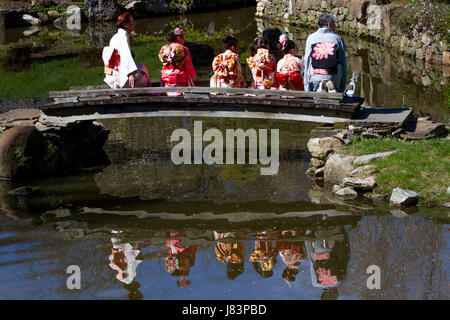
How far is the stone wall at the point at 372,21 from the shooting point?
20.4 meters

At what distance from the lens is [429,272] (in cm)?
772

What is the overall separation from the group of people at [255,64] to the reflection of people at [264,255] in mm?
3880

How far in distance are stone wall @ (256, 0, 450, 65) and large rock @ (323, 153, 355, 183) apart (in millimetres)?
9677

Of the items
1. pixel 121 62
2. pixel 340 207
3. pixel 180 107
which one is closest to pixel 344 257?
pixel 340 207

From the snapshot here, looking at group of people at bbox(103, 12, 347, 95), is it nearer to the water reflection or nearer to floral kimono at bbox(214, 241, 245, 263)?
the water reflection

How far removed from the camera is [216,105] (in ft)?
40.6

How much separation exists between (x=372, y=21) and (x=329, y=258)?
1738 centimetres

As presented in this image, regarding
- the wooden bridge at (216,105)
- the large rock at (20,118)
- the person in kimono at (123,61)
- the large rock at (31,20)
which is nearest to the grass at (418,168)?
the wooden bridge at (216,105)

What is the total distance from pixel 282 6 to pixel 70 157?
2077cm

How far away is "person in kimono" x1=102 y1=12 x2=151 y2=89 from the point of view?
12.3 metres

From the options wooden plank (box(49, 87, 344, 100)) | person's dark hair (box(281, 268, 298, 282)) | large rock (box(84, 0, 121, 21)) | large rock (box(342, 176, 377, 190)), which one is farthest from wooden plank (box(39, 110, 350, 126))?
large rock (box(84, 0, 121, 21))

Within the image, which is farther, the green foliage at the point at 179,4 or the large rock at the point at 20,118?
the green foliage at the point at 179,4

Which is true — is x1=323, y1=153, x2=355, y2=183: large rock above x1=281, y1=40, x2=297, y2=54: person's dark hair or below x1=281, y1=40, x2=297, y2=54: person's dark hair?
below

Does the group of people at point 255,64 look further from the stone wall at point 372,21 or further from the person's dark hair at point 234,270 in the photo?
the stone wall at point 372,21
